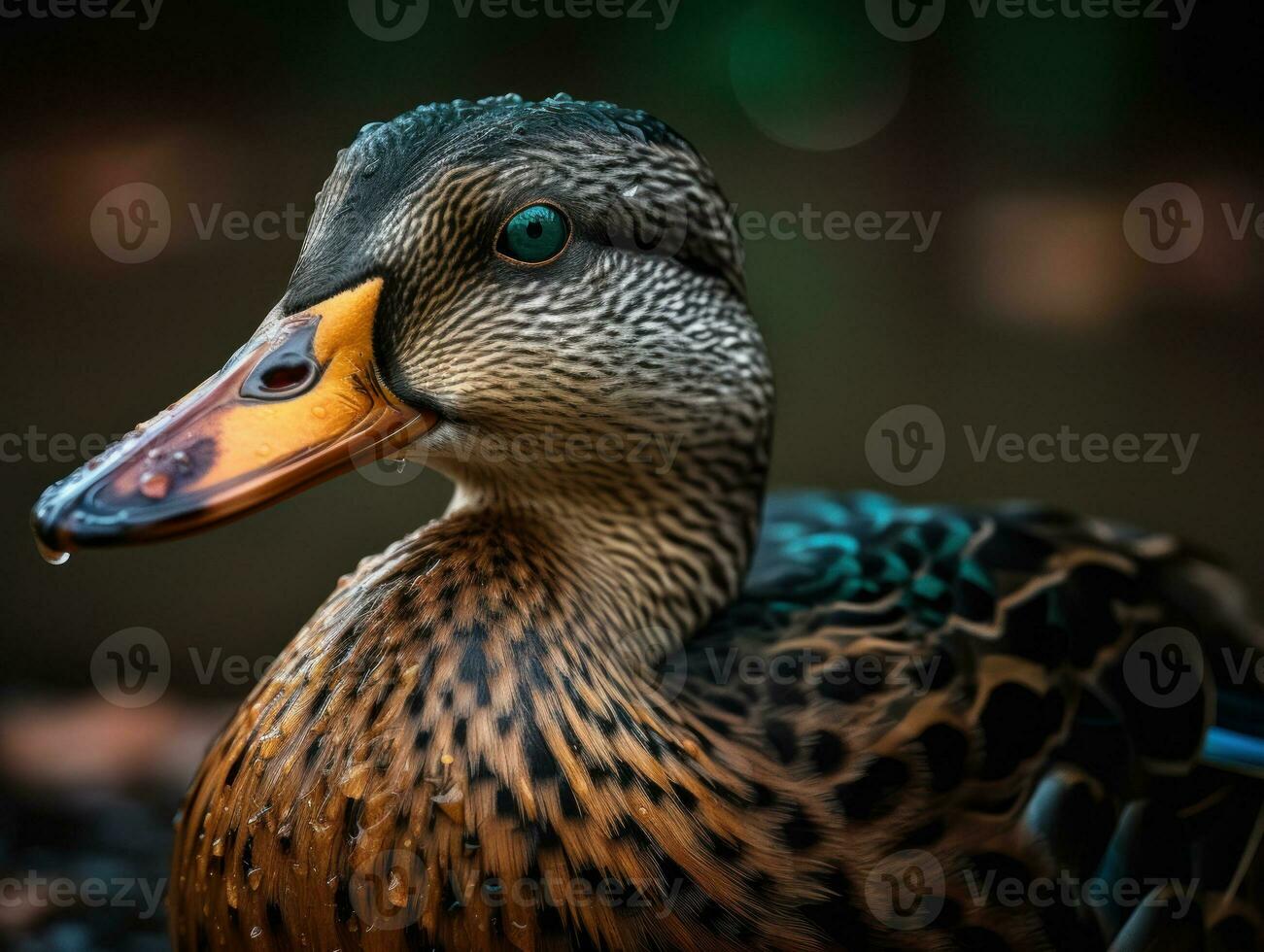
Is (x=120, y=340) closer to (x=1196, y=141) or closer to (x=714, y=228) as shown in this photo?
(x=714, y=228)

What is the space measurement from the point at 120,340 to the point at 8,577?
21.1 inches

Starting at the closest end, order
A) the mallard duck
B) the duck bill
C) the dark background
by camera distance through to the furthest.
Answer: the duck bill
the mallard duck
the dark background

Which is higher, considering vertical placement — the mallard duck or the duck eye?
the duck eye

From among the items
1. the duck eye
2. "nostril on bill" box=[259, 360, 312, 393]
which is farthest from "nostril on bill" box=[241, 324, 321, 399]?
the duck eye

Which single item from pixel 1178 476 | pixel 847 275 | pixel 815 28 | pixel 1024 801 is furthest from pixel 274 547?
pixel 1178 476

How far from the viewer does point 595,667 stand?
1072 millimetres

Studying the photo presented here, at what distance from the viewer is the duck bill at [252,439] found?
2.85ft

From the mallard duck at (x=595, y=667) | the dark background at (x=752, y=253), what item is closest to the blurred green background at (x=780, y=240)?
the dark background at (x=752, y=253)

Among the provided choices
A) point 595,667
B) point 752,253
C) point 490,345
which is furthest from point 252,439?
point 752,253

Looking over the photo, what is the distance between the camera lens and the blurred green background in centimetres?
224

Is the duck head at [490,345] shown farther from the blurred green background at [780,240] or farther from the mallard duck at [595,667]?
the blurred green background at [780,240]

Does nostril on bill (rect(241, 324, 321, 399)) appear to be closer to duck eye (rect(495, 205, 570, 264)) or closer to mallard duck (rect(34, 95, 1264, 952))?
mallard duck (rect(34, 95, 1264, 952))

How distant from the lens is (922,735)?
1130 mm

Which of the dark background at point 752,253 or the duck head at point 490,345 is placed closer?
the duck head at point 490,345
